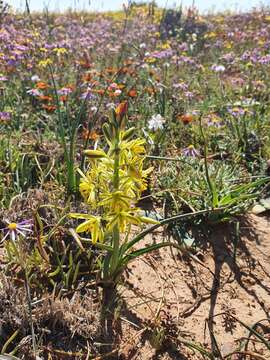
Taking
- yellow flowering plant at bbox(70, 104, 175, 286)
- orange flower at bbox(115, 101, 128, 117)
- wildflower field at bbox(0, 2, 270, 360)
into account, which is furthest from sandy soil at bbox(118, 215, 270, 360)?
orange flower at bbox(115, 101, 128, 117)

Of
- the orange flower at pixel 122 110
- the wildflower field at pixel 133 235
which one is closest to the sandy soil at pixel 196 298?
the wildflower field at pixel 133 235

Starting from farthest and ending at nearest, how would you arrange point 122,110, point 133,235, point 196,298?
point 133,235, point 196,298, point 122,110

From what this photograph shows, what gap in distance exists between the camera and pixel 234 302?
2.54 m

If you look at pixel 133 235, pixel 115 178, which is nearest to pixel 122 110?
pixel 115 178

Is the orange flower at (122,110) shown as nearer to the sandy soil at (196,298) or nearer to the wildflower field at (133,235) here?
the wildflower field at (133,235)

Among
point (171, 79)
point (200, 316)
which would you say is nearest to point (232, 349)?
point (200, 316)

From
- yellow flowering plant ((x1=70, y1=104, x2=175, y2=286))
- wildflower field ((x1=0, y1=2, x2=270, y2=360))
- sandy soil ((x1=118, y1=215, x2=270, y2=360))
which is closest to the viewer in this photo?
yellow flowering plant ((x1=70, y1=104, x2=175, y2=286))

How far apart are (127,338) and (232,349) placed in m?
0.58

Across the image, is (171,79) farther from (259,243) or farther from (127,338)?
(127,338)

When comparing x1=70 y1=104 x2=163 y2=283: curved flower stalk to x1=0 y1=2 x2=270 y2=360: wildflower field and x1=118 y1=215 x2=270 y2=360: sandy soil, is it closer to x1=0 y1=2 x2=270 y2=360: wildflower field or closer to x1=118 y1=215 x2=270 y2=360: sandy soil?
x1=0 y1=2 x2=270 y2=360: wildflower field

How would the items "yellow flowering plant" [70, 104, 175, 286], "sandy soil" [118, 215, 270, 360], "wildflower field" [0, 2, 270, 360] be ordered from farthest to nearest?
1. "sandy soil" [118, 215, 270, 360]
2. "wildflower field" [0, 2, 270, 360]
3. "yellow flowering plant" [70, 104, 175, 286]

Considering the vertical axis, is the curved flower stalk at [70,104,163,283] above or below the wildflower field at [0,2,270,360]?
above

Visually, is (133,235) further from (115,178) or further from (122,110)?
(122,110)

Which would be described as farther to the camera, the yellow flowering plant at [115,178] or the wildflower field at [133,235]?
the wildflower field at [133,235]
